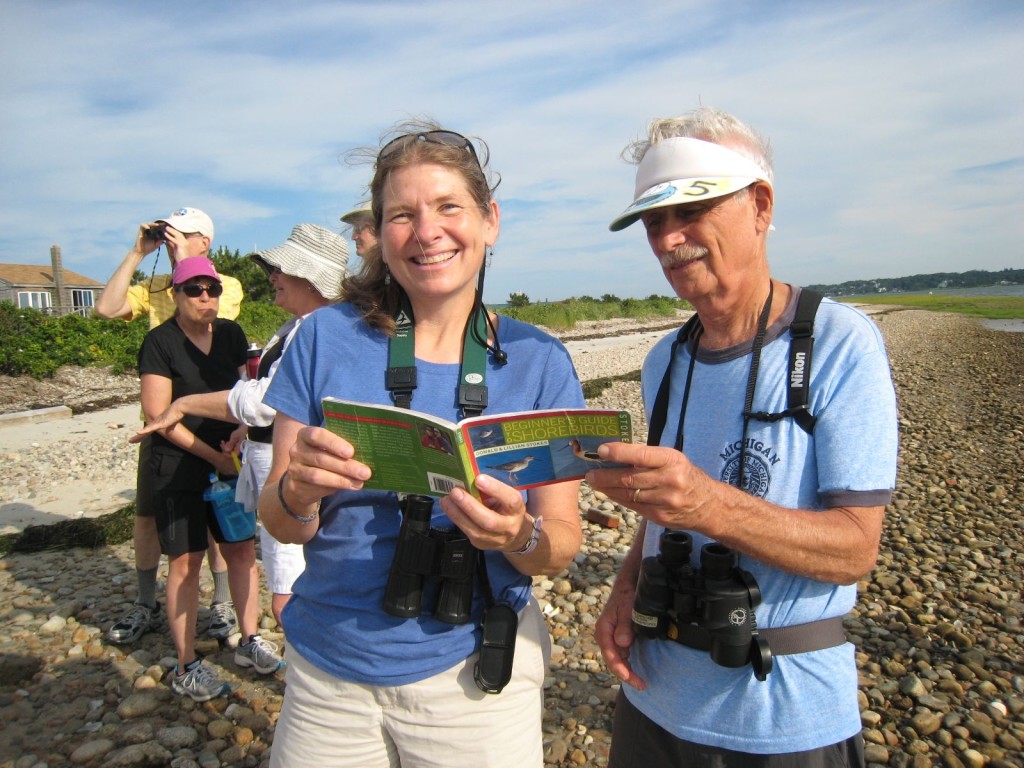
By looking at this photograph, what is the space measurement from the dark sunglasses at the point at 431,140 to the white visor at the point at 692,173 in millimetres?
617

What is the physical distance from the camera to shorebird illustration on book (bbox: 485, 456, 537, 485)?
70.6 inches

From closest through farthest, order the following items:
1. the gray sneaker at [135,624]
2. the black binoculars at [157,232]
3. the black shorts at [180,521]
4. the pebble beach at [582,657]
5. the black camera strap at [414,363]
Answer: the black camera strap at [414,363] < the pebble beach at [582,657] < the black shorts at [180,521] < the gray sneaker at [135,624] < the black binoculars at [157,232]

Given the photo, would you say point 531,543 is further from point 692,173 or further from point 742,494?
point 692,173

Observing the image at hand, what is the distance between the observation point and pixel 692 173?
2115mm

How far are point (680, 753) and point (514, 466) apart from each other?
1.08 metres

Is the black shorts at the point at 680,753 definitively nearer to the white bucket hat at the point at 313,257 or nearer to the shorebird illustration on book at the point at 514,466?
the shorebird illustration on book at the point at 514,466

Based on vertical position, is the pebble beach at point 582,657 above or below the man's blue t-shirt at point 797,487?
below

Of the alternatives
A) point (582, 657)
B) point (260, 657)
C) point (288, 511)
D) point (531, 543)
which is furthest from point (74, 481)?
point (531, 543)

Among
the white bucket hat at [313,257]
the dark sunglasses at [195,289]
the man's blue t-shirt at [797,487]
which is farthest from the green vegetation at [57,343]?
the man's blue t-shirt at [797,487]

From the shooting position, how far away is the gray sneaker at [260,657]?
4.66 meters

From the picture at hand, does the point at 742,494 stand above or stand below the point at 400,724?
above

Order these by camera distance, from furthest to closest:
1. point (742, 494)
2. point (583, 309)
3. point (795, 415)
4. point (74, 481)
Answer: point (583, 309) → point (74, 481) → point (795, 415) → point (742, 494)

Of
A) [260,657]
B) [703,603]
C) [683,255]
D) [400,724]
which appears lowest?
[260,657]

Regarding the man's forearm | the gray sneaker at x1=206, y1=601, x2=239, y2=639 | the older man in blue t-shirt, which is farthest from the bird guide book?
the man's forearm
